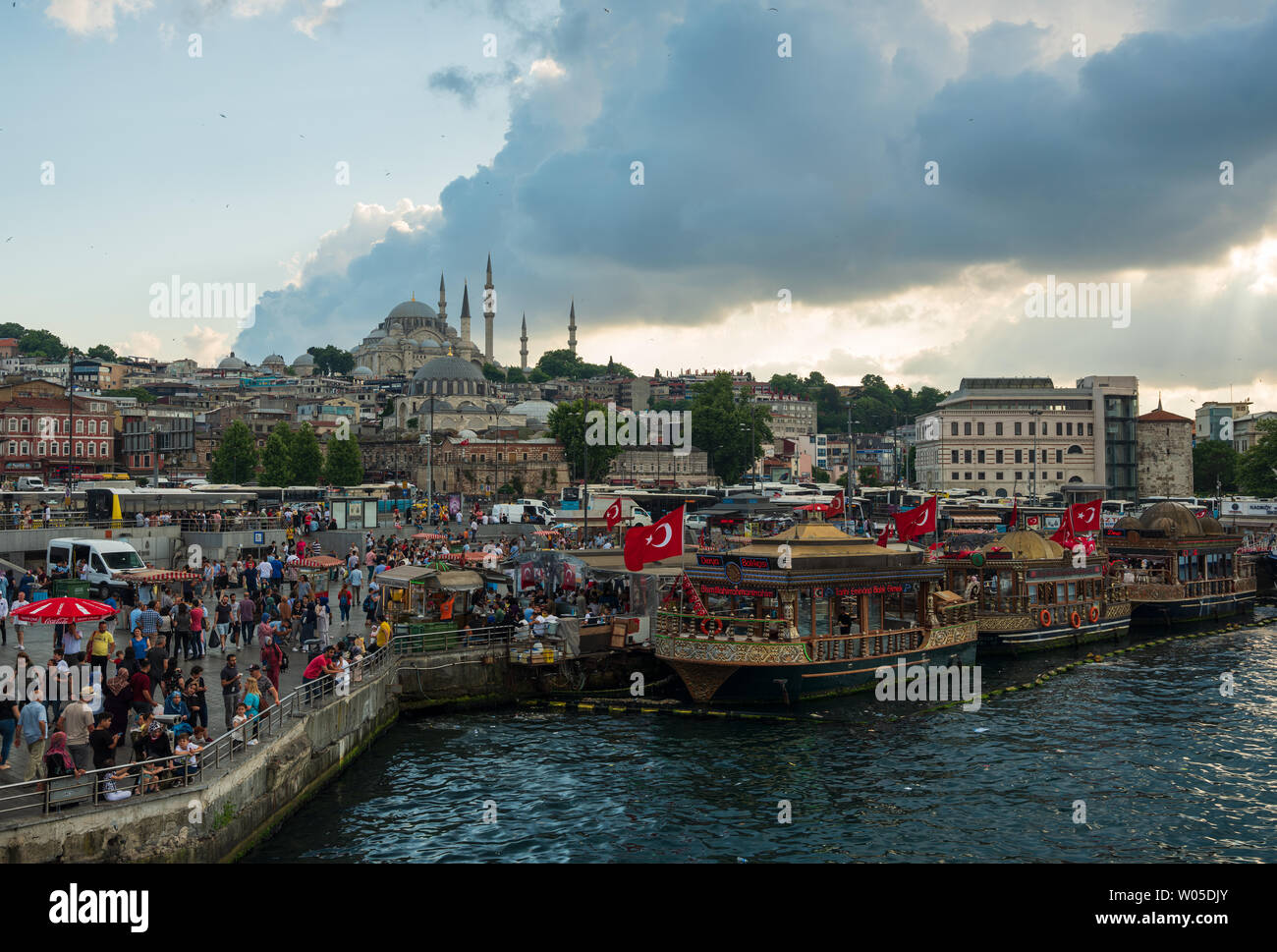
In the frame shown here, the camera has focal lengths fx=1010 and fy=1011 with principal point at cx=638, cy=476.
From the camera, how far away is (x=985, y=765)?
1778 centimetres

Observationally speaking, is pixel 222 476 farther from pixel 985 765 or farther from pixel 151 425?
pixel 985 765

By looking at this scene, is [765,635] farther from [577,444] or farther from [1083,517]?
[577,444]

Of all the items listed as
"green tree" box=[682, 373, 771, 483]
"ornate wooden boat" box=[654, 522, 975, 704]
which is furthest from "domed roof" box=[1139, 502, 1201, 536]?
"green tree" box=[682, 373, 771, 483]

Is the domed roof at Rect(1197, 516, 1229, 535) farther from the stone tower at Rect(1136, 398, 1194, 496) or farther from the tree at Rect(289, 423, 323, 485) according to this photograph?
the tree at Rect(289, 423, 323, 485)

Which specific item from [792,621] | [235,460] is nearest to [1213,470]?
[235,460]

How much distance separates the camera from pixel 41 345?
572 ft

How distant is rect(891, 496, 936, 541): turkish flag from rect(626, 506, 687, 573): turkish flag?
31.3 ft

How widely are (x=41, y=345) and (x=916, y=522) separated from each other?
184539mm

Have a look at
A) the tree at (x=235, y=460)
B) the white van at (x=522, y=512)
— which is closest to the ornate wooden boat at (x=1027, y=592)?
the white van at (x=522, y=512)

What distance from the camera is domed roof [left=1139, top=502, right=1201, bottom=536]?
120 ft

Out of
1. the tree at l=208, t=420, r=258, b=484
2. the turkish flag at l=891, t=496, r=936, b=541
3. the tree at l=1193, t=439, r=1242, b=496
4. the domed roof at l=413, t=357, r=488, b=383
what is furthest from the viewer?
the domed roof at l=413, t=357, r=488, b=383

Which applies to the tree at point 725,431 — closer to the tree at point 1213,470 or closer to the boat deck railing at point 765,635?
the tree at point 1213,470

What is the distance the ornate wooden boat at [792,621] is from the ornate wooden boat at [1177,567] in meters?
15.9
